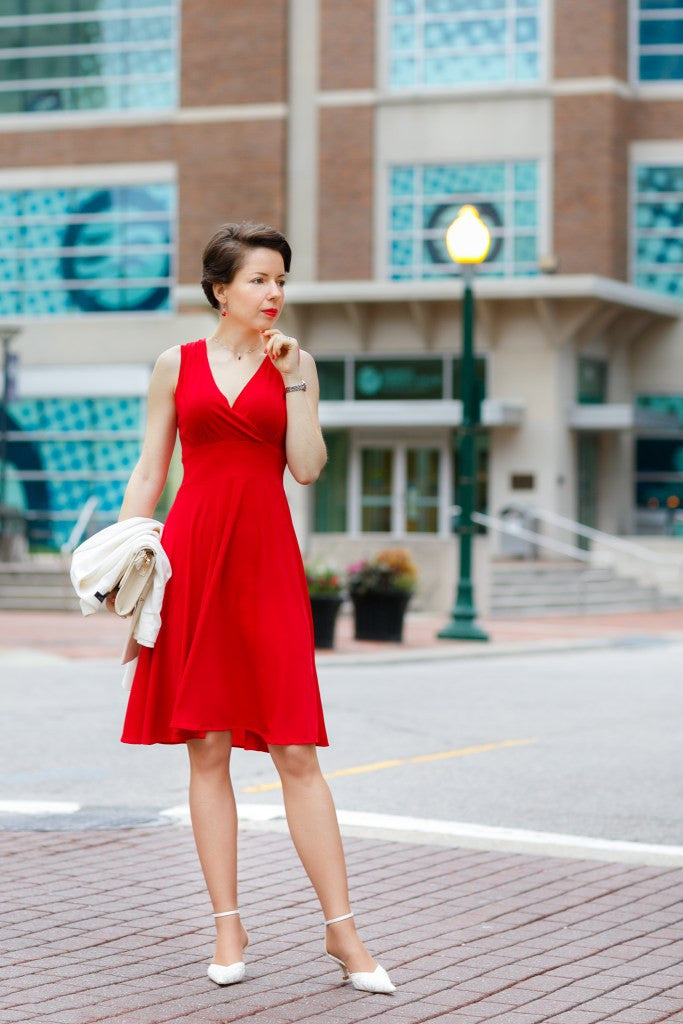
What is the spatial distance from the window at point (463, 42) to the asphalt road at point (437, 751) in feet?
73.1

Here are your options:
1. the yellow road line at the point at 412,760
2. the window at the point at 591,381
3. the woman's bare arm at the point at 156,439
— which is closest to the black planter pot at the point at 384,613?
the yellow road line at the point at 412,760

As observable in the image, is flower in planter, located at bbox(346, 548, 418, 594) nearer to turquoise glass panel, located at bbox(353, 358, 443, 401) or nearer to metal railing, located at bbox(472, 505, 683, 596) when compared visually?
metal railing, located at bbox(472, 505, 683, 596)

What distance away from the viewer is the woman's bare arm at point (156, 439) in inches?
199

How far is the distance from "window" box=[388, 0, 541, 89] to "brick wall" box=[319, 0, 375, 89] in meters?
0.46

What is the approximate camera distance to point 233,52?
122ft

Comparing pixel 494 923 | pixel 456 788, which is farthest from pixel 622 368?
pixel 494 923

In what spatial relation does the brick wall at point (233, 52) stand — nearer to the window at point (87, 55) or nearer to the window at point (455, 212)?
the window at point (87, 55)

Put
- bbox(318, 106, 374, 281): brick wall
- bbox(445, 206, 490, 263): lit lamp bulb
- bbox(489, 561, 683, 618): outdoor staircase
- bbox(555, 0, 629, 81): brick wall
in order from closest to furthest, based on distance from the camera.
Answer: bbox(445, 206, 490, 263): lit lamp bulb → bbox(489, 561, 683, 618): outdoor staircase → bbox(555, 0, 629, 81): brick wall → bbox(318, 106, 374, 281): brick wall

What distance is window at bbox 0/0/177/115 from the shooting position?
38.3 meters

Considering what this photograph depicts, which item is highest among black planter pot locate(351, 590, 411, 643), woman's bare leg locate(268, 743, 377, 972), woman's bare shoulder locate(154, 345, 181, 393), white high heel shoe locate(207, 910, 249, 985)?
woman's bare shoulder locate(154, 345, 181, 393)

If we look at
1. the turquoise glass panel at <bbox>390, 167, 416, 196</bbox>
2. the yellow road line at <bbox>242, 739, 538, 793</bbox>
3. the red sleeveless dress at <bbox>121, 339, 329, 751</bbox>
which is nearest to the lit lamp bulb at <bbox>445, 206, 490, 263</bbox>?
the yellow road line at <bbox>242, 739, 538, 793</bbox>

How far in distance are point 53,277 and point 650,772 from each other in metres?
31.2

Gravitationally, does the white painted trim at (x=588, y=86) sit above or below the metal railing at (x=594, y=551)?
above

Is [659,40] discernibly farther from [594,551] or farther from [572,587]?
[572,587]
